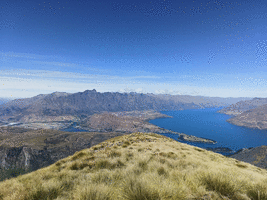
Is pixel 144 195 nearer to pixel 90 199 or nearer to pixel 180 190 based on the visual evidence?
pixel 180 190

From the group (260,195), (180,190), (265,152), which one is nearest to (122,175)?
(180,190)

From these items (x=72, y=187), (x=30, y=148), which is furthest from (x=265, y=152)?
(x=30, y=148)

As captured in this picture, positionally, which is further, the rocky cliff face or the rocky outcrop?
the rocky outcrop

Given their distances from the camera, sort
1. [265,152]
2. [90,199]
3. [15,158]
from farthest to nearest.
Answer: [15,158], [265,152], [90,199]

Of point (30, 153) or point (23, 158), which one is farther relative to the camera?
point (30, 153)

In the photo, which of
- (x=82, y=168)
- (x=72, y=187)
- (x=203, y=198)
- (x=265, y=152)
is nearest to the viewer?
(x=203, y=198)

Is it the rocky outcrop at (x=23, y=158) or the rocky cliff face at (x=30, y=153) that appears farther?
the rocky outcrop at (x=23, y=158)

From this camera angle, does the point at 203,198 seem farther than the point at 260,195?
No

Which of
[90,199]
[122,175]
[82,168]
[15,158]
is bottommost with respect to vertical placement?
[15,158]

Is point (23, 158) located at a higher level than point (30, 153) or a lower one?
lower

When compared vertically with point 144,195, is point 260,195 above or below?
below
